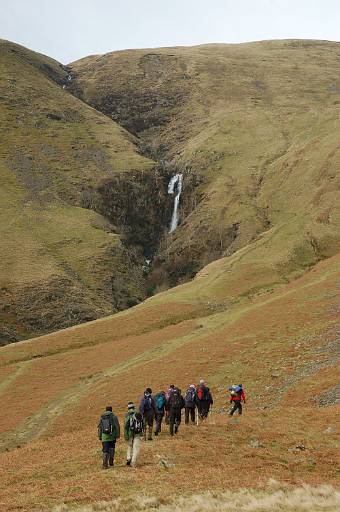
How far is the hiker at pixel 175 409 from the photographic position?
32925 millimetres

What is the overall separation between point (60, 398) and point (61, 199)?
4390 inches

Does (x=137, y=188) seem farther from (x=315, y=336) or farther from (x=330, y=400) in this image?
(x=330, y=400)

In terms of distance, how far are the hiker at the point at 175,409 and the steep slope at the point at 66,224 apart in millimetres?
84107

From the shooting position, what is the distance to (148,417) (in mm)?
31953

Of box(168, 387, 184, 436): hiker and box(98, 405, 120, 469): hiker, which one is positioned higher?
box(98, 405, 120, 469): hiker

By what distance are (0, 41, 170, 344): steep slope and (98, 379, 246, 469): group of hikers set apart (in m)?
81.9

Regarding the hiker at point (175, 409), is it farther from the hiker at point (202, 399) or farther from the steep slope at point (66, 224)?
the steep slope at point (66, 224)

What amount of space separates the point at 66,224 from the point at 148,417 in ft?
409

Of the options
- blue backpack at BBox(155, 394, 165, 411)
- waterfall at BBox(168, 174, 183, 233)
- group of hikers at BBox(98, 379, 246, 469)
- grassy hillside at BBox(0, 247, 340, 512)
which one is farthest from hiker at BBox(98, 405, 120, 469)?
waterfall at BBox(168, 174, 183, 233)

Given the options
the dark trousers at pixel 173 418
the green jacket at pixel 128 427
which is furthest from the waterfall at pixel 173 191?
the green jacket at pixel 128 427

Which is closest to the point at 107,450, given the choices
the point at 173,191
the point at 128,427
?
the point at 128,427

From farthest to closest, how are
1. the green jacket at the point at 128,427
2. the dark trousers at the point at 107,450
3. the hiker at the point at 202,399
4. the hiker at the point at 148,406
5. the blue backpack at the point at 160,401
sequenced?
the hiker at the point at 202,399, the blue backpack at the point at 160,401, the hiker at the point at 148,406, the green jacket at the point at 128,427, the dark trousers at the point at 107,450

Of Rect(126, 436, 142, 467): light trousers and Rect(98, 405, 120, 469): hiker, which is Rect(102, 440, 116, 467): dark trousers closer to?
Rect(98, 405, 120, 469): hiker

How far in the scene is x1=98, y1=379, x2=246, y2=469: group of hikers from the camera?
2683cm
